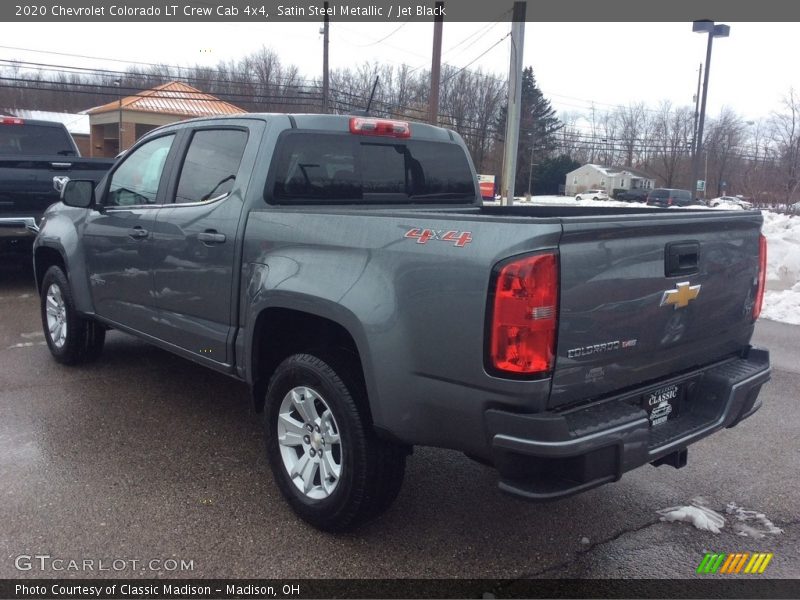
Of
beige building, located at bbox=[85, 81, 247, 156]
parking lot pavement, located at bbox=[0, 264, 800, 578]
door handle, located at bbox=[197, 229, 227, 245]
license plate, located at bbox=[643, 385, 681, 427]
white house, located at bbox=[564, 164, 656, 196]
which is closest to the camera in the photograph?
license plate, located at bbox=[643, 385, 681, 427]

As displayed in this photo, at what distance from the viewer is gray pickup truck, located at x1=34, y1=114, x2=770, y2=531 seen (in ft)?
8.57

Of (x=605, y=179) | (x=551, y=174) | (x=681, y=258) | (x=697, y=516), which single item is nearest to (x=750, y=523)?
(x=697, y=516)

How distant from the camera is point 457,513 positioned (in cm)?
366

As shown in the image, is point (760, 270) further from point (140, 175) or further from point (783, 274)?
point (783, 274)

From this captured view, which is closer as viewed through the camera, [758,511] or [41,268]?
[758,511]

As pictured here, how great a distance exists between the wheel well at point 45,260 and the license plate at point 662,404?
4.76 meters

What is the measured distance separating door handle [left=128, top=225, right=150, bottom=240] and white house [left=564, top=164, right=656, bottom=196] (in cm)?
7742

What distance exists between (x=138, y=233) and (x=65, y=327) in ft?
5.97

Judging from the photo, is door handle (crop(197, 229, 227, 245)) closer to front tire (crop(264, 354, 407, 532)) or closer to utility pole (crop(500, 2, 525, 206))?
front tire (crop(264, 354, 407, 532))

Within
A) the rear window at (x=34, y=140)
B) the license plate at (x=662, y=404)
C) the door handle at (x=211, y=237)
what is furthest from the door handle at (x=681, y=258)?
the rear window at (x=34, y=140)

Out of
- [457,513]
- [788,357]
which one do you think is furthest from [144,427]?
[788,357]

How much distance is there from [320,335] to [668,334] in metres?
1.63

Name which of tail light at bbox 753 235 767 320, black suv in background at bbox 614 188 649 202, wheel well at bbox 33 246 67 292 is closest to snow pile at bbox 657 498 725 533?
tail light at bbox 753 235 767 320

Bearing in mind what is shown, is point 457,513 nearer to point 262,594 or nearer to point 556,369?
point 262,594
